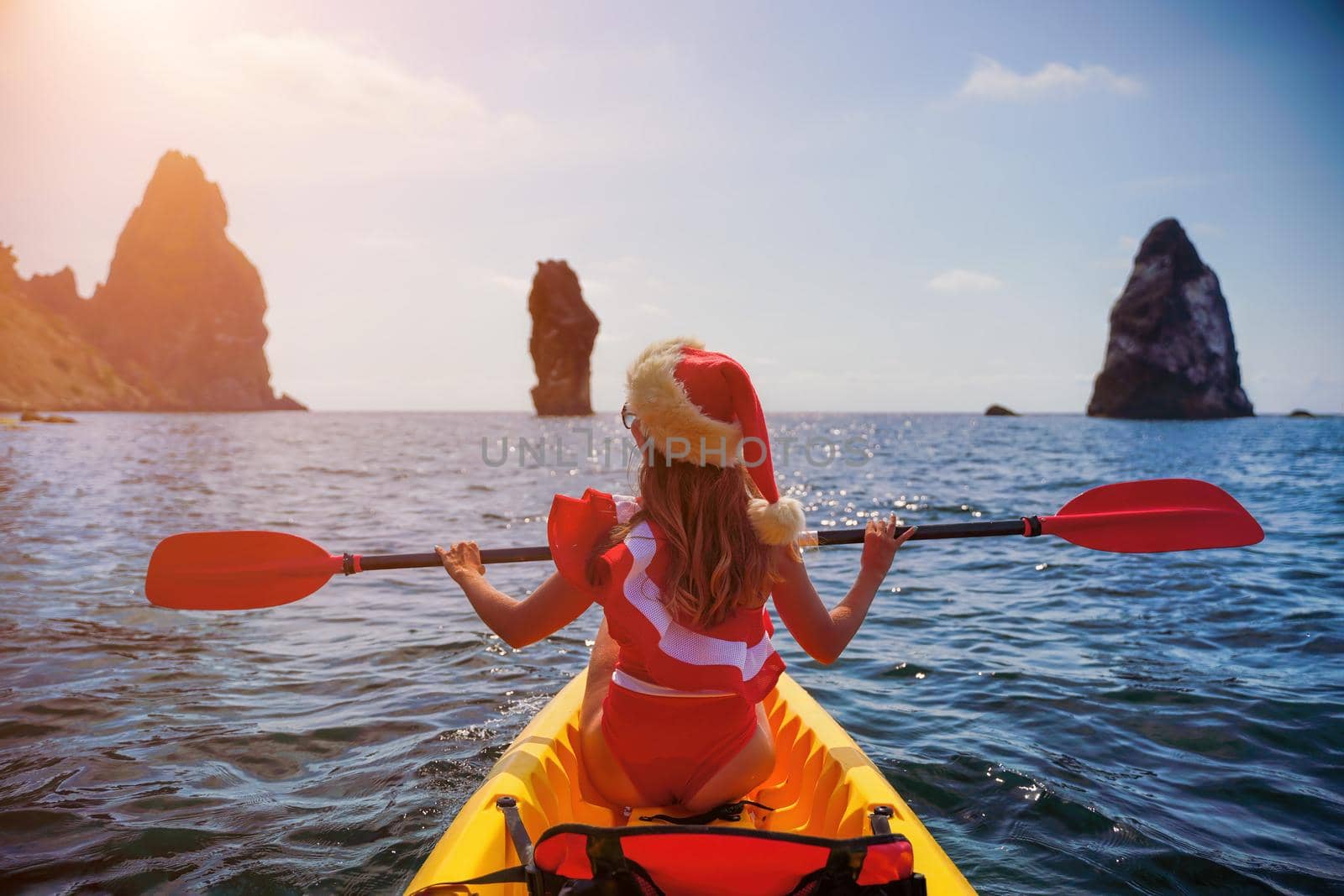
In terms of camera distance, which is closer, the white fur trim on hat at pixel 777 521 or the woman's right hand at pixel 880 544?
the white fur trim on hat at pixel 777 521

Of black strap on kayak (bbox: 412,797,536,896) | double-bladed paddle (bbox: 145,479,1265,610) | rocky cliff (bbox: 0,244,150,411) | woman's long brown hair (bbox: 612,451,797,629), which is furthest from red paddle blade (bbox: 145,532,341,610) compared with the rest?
rocky cliff (bbox: 0,244,150,411)

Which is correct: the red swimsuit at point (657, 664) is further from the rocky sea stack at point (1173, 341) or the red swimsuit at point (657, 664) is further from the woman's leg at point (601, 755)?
the rocky sea stack at point (1173, 341)

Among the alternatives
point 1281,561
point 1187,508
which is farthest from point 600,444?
point 1187,508

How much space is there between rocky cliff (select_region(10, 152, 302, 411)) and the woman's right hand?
151072mm

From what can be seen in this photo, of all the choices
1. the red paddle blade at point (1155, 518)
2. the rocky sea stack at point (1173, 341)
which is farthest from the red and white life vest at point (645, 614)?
the rocky sea stack at point (1173, 341)

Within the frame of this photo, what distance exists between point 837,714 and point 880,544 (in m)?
2.51

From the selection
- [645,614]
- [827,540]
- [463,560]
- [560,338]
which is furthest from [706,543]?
[560,338]

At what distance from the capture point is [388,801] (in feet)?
12.3

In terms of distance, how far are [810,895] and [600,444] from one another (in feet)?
154

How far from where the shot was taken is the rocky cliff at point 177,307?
134 metres

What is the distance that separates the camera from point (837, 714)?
486 centimetres

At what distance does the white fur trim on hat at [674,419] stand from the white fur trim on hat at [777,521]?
167 mm

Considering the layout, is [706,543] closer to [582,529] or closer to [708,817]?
[582,529]

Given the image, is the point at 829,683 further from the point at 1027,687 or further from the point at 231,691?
the point at 231,691
